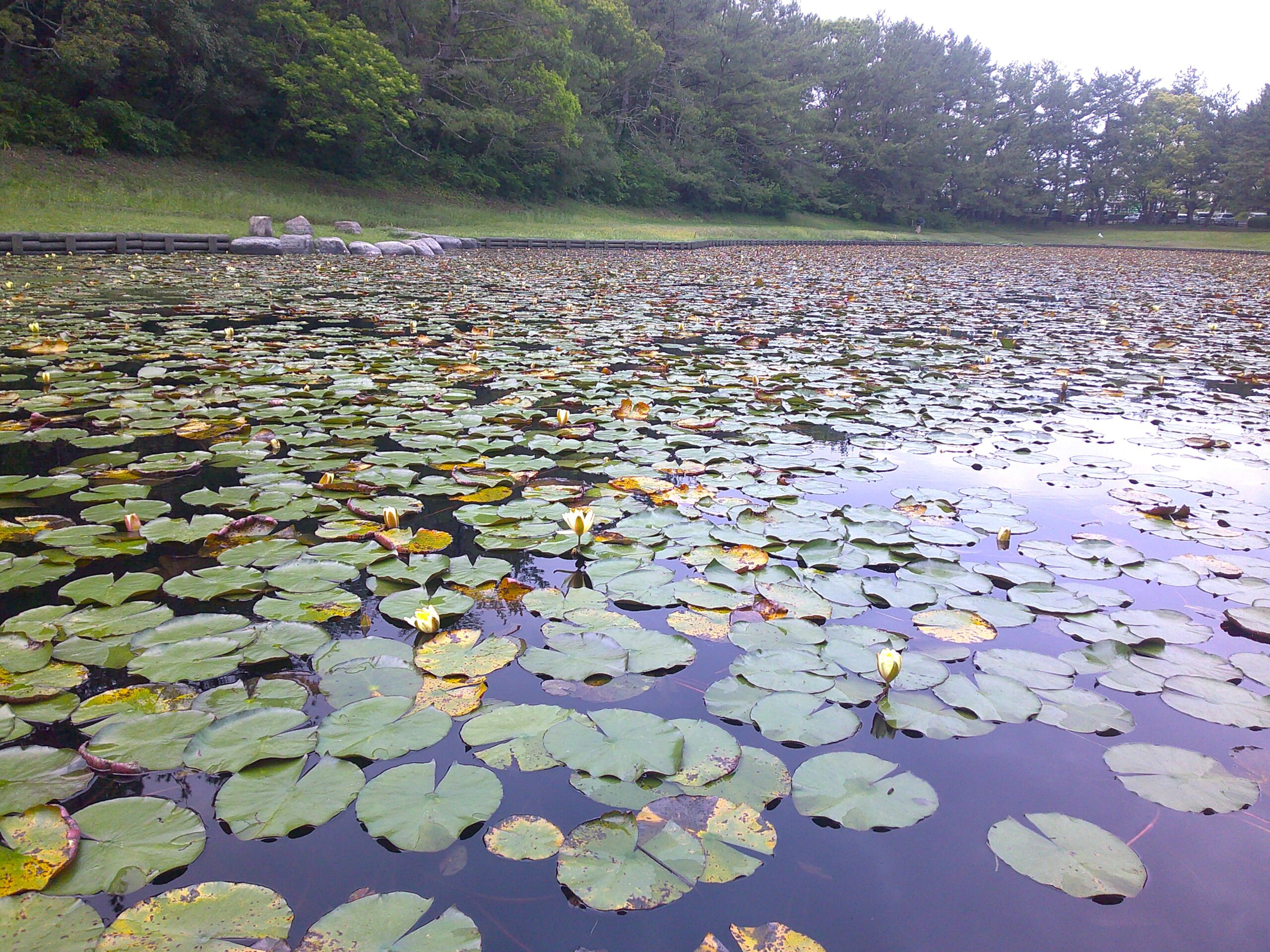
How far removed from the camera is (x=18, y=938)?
90 centimetres

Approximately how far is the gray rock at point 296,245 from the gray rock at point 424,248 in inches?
64.1

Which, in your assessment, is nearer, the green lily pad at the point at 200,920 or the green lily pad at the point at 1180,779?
the green lily pad at the point at 200,920

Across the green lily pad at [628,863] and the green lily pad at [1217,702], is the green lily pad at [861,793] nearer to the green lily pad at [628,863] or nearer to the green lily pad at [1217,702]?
the green lily pad at [628,863]

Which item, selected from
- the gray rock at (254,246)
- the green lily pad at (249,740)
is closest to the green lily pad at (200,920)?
the green lily pad at (249,740)

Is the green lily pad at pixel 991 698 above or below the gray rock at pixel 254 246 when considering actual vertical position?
below

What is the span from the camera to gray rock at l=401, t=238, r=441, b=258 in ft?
42.3

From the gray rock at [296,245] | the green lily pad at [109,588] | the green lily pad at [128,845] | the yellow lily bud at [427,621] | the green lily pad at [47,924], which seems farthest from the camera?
the gray rock at [296,245]

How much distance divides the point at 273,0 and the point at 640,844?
24.2m

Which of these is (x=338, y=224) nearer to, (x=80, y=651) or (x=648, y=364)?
(x=648, y=364)

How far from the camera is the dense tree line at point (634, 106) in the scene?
58.1 feet

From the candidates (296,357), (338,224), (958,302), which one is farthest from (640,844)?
(338,224)

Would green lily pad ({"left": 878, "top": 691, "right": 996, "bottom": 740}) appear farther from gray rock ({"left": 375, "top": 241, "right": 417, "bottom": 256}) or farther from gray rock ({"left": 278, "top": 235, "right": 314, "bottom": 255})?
gray rock ({"left": 375, "top": 241, "right": 417, "bottom": 256})

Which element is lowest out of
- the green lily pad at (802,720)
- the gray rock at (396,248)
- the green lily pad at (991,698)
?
the green lily pad at (802,720)

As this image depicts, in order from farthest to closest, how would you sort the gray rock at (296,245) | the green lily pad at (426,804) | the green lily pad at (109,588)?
the gray rock at (296,245), the green lily pad at (109,588), the green lily pad at (426,804)
